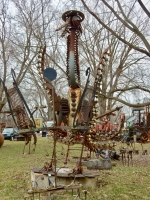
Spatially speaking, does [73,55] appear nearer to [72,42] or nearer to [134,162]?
[72,42]

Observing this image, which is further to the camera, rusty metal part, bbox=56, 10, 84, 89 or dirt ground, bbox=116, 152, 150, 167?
dirt ground, bbox=116, 152, 150, 167

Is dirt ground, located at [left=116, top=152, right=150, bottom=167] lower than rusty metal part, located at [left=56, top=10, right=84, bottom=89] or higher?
lower

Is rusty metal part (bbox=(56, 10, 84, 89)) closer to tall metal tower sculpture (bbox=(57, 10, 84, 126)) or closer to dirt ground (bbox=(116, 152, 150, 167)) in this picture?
tall metal tower sculpture (bbox=(57, 10, 84, 126))

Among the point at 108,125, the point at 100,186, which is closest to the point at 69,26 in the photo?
the point at 100,186

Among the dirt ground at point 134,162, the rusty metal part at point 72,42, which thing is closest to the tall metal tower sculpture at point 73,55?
the rusty metal part at point 72,42

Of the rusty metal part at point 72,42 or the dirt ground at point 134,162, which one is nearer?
the rusty metal part at point 72,42

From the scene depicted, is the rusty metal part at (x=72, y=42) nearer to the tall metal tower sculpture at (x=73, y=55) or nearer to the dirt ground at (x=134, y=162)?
the tall metal tower sculpture at (x=73, y=55)

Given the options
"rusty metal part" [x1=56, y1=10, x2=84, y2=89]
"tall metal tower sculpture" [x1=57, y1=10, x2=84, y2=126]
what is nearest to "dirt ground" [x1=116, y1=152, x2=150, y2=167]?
"tall metal tower sculpture" [x1=57, y1=10, x2=84, y2=126]

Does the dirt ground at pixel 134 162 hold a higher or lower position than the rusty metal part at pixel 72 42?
lower

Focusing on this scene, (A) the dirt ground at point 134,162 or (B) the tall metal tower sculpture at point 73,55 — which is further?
(A) the dirt ground at point 134,162

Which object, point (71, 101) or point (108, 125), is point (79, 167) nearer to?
point (71, 101)

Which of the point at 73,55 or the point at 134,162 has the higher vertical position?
the point at 73,55

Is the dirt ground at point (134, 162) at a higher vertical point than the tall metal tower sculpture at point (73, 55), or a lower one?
lower

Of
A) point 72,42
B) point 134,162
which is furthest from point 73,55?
point 134,162
